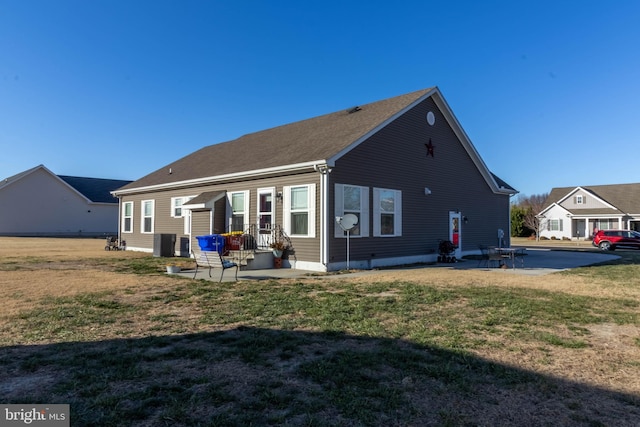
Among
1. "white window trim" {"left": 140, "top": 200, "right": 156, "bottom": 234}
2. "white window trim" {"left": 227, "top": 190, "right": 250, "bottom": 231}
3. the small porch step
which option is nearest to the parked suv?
the small porch step

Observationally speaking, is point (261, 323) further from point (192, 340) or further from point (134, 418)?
point (134, 418)

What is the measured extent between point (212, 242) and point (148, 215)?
8.55m

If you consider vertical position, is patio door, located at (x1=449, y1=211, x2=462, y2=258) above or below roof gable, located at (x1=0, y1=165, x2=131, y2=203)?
below

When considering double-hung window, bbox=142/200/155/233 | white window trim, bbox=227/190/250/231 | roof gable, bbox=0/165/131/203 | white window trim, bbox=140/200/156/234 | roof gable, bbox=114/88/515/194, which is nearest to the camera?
roof gable, bbox=114/88/515/194

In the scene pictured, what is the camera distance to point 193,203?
16.2 metres

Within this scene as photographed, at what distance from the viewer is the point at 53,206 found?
128 ft

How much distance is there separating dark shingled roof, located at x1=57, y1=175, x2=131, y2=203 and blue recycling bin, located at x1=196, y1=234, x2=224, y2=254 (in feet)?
102

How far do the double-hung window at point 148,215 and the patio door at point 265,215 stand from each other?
28.2 ft

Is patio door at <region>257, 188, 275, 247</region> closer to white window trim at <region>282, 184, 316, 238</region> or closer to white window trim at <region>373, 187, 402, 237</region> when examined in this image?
white window trim at <region>282, 184, 316, 238</region>

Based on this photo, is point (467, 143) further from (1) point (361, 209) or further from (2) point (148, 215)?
(2) point (148, 215)

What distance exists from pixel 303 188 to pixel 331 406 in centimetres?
1009

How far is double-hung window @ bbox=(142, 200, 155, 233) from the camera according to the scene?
67.5 ft

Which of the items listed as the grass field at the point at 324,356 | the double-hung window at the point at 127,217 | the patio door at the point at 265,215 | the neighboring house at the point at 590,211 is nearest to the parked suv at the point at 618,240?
the neighboring house at the point at 590,211

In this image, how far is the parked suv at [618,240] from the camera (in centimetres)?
2705
